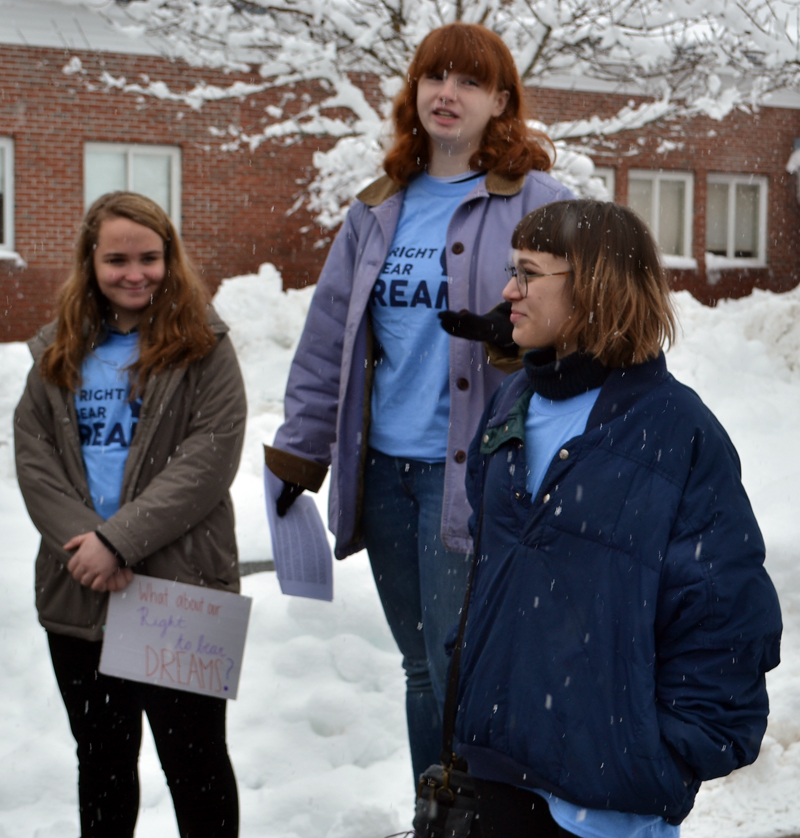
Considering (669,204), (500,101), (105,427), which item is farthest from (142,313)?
(669,204)

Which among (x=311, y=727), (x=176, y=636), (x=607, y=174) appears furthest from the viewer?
(x=607, y=174)

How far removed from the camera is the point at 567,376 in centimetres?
196

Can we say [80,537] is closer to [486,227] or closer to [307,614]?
[486,227]

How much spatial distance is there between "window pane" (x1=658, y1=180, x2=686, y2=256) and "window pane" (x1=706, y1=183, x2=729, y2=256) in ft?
1.65

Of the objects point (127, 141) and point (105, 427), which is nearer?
point (105, 427)

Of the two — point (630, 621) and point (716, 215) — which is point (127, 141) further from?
point (630, 621)

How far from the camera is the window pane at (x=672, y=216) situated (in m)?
17.1

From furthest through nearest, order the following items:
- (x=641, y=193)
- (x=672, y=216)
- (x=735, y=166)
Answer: (x=672, y=216) < (x=735, y=166) < (x=641, y=193)

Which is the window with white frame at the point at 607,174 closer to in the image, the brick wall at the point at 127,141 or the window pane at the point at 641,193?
the window pane at the point at 641,193

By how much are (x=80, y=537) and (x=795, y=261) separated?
1727 centimetres

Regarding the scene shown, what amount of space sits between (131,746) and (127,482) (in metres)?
0.70

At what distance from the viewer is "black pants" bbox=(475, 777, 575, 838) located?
1.91 m

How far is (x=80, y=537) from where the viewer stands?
102 inches

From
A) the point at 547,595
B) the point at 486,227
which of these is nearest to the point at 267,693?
the point at 486,227
